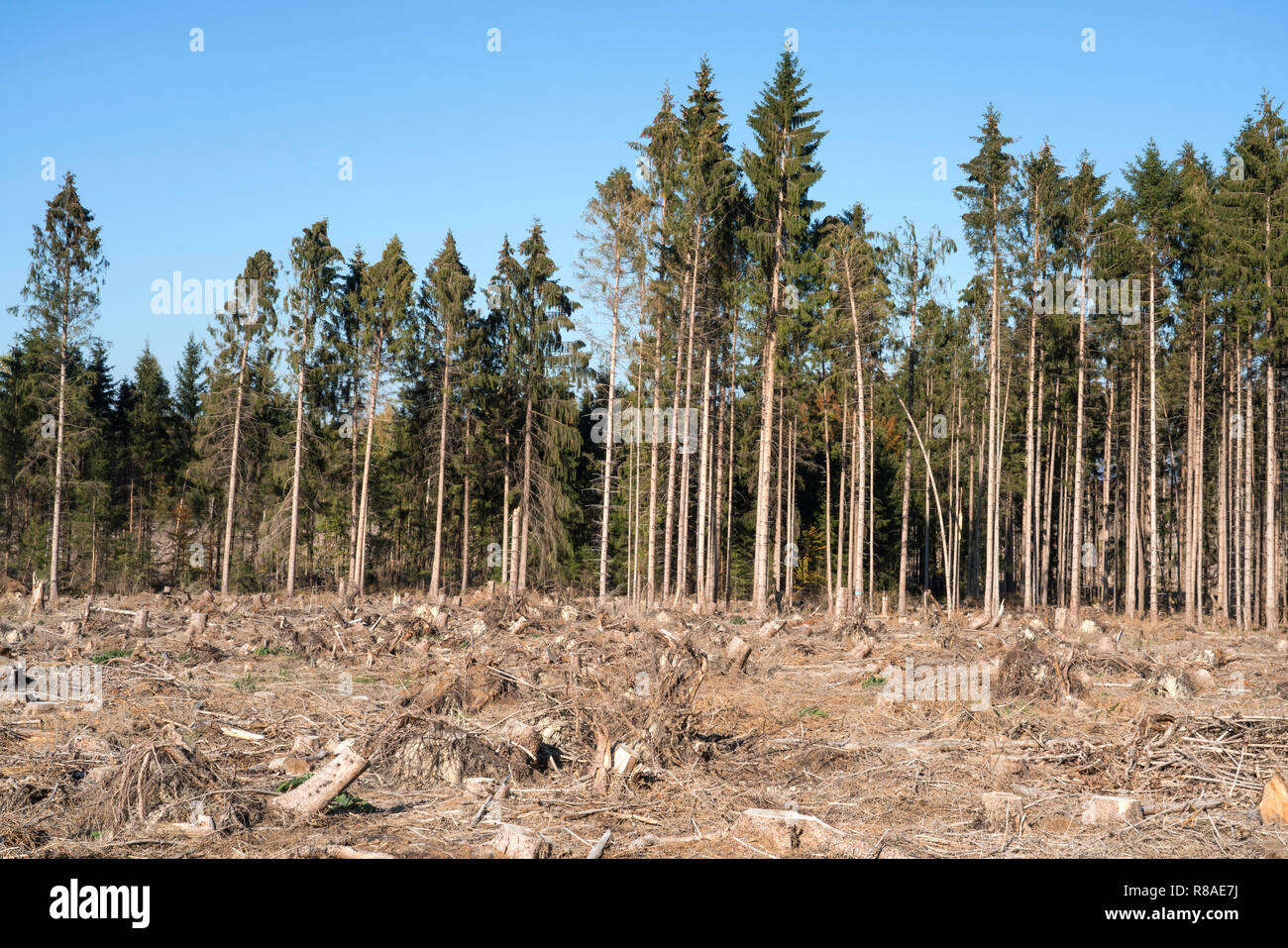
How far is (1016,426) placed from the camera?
39500 mm

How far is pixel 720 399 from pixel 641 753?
24.8 metres

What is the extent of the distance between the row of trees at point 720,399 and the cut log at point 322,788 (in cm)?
1770

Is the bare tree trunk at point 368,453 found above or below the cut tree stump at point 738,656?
above

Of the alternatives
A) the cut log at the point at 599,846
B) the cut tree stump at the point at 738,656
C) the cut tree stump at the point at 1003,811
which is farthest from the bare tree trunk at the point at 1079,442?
the cut log at the point at 599,846

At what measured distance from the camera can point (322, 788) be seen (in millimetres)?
6984

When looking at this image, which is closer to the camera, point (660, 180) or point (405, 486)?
point (660, 180)

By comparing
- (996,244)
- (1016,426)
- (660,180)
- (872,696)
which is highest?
(660,180)

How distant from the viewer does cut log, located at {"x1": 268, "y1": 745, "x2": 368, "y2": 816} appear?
22.5ft

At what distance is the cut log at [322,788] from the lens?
6852 millimetres

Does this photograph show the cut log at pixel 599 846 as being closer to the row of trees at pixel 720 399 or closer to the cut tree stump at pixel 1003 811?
the cut tree stump at pixel 1003 811

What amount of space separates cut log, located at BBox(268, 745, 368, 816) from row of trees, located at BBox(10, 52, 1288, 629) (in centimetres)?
1770
